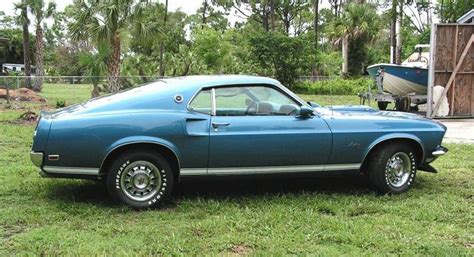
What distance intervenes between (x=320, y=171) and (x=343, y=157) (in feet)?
1.01

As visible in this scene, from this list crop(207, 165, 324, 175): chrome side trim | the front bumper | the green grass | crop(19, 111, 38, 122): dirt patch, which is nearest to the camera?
the front bumper

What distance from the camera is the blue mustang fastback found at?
17.6 feet

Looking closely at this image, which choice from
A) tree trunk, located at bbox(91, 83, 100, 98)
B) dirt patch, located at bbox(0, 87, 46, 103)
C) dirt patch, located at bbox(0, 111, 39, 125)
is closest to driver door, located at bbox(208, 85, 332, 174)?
dirt patch, located at bbox(0, 111, 39, 125)

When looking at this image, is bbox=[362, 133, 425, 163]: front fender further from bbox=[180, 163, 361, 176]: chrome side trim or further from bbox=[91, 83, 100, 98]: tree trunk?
bbox=[91, 83, 100, 98]: tree trunk

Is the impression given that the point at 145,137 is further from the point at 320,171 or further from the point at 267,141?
the point at 320,171

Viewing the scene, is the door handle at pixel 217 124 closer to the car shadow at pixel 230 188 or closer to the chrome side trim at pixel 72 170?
the car shadow at pixel 230 188

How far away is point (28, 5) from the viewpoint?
35375mm

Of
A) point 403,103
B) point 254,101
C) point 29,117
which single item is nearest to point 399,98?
point 403,103

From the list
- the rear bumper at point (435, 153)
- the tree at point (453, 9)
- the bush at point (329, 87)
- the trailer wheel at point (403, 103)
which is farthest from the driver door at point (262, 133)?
the tree at point (453, 9)

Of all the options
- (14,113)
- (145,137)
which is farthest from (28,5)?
(145,137)

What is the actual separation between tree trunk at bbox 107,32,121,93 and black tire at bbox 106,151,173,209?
12.9m

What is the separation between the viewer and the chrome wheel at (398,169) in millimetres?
6273

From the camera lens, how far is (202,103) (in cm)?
579

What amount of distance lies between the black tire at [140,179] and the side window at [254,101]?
3.12 feet
